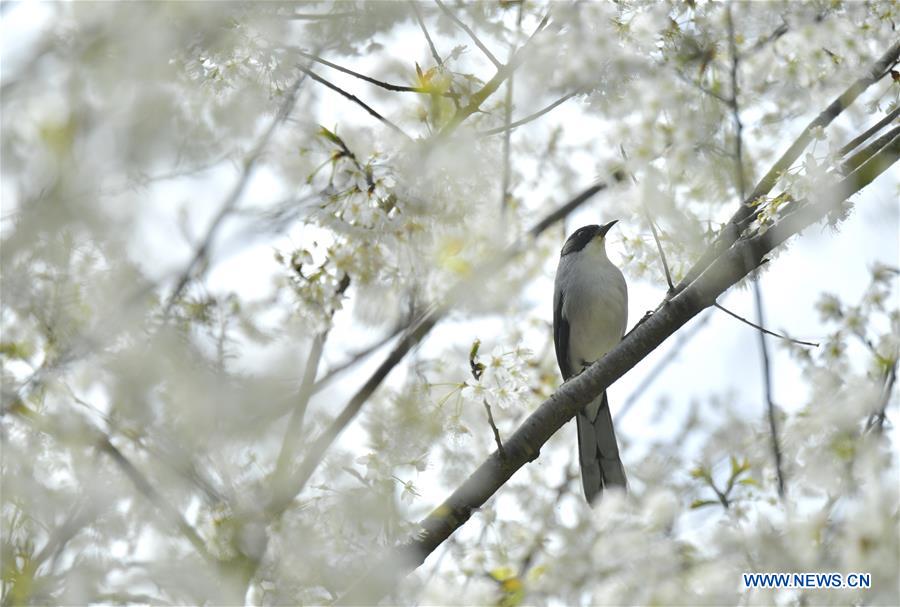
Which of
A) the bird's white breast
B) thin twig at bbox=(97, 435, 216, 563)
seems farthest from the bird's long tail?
thin twig at bbox=(97, 435, 216, 563)

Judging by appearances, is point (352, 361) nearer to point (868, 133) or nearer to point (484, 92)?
point (484, 92)

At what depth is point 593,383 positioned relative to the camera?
3.34 meters

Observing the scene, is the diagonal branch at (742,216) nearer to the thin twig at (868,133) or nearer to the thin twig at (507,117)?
the thin twig at (868,133)

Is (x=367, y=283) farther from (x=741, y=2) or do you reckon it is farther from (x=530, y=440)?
(x=741, y=2)

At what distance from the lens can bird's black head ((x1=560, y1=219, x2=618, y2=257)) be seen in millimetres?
6102

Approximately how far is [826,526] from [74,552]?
3622 millimetres

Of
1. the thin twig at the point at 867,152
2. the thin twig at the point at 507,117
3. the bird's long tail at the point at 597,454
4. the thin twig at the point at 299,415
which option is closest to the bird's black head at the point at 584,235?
the thin twig at the point at 507,117

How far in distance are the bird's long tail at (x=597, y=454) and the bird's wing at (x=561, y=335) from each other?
2.35 ft

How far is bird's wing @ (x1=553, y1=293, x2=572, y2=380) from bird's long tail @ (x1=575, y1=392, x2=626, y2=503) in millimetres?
715

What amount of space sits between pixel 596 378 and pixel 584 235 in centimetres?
297

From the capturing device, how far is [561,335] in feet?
19.3

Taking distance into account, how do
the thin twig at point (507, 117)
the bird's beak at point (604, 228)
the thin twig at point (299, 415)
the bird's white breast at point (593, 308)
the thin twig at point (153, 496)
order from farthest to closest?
1. the bird's beak at point (604, 228)
2. the bird's white breast at point (593, 308)
3. the thin twig at point (507, 117)
4. the thin twig at point (299, 415)
5. the thin twig at point (153, 496)

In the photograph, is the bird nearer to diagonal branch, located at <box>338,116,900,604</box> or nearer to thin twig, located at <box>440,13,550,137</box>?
diagonal branch, located at <box>338,116,900,604</box>

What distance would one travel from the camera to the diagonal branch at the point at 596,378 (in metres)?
2.94
